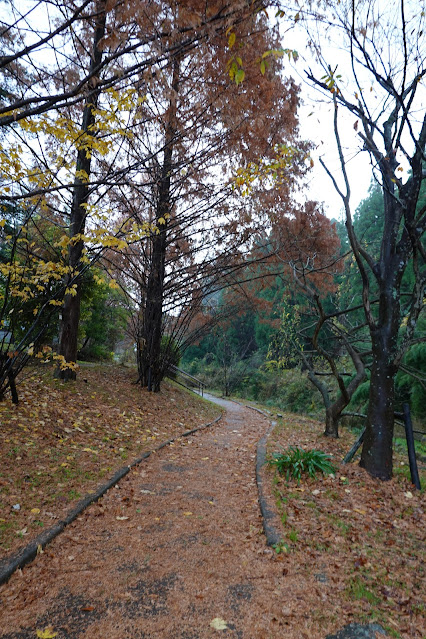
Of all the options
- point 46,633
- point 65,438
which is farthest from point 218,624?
point 65,438

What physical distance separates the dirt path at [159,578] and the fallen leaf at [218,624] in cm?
1

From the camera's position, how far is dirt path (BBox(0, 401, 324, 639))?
7.06 ft

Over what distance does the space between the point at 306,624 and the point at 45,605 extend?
159cm

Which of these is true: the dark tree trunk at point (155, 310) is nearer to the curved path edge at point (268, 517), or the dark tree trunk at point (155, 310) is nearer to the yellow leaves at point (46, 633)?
the curved path edge at point (268, 517)

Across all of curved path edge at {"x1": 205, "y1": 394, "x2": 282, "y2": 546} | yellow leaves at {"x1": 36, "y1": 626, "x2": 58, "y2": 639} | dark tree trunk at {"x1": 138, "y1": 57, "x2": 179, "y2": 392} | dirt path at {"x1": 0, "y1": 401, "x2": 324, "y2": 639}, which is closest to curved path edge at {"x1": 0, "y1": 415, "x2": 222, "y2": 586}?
dirt path at {"x1": 0, "y1": 401, "x2": 324, "y2": 639}

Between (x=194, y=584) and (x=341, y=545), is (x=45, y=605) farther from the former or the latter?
(x=341, y=545)

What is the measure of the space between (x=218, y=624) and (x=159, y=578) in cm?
62

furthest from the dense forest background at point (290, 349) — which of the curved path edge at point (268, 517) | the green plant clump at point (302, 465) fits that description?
the curved path edge at point (268, 517)

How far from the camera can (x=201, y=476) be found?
503 cm

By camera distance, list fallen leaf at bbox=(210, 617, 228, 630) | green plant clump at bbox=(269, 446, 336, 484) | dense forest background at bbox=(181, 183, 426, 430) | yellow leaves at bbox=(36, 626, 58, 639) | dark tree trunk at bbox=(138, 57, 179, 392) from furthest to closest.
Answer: dense forest background at bbox=(181, 183, 426, 430) < dark tree trunk at bbox=(138, 57, 179, 392) < green plant clump at bbox=(269, 446, 336, 484) < fallen leaf at bbox=(210, 617, 228, 630) < yellow leaves at bbox=(36, 626, 58, 639)

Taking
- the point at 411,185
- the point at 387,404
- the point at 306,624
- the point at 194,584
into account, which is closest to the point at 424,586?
the point at 306,624

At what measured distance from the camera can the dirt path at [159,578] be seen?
215 centimetres

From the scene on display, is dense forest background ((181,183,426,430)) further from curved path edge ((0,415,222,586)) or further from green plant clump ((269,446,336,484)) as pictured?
curved path edge ((0,415,222,586))

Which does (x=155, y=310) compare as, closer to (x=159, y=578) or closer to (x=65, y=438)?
(x=65, y=438)
